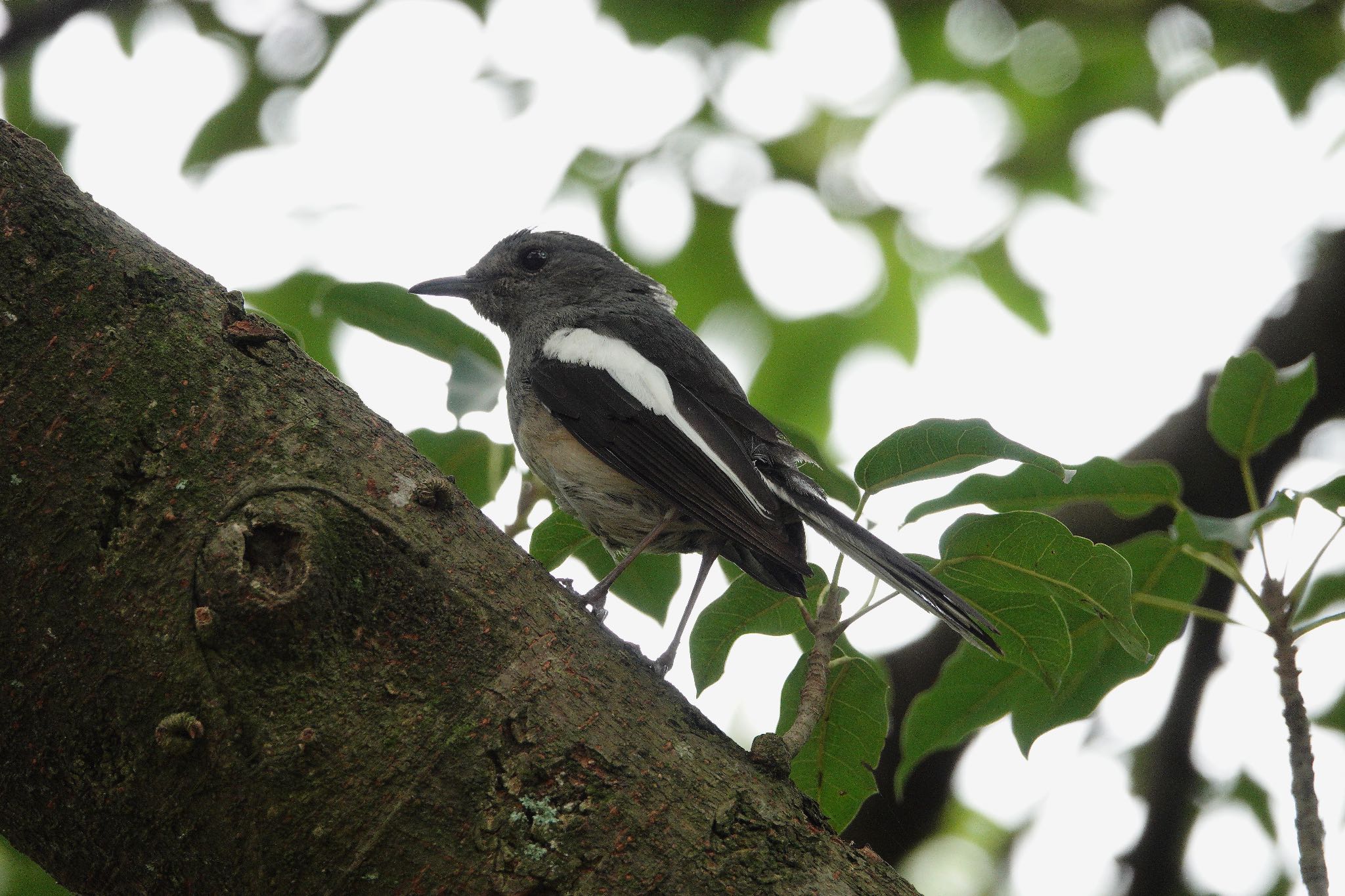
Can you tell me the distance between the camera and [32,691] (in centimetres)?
184

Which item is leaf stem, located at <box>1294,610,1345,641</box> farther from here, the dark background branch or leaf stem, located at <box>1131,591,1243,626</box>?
the dark background branch

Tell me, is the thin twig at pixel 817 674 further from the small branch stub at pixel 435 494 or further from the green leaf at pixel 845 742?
the small branch stub at pixel 435 494

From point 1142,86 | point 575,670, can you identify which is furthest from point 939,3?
point 575,670

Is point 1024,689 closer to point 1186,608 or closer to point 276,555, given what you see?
point 1186,608

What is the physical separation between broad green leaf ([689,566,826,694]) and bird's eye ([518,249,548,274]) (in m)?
2.61

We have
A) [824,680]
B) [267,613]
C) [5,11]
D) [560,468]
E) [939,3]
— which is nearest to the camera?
[267,613]

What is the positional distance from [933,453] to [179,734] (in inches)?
67.0

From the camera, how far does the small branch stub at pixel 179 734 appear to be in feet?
5.86

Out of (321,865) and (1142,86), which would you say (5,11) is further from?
(1142,86)

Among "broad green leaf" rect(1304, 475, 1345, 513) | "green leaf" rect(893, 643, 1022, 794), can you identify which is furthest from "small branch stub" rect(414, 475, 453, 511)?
"broad green leaf" rect(1304, 475, 1345, 513)

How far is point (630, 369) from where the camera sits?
3844 mm

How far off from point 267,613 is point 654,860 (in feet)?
2.37

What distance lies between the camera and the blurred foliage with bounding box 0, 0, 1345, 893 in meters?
2.72

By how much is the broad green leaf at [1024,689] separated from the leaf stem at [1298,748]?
14.2 inches
